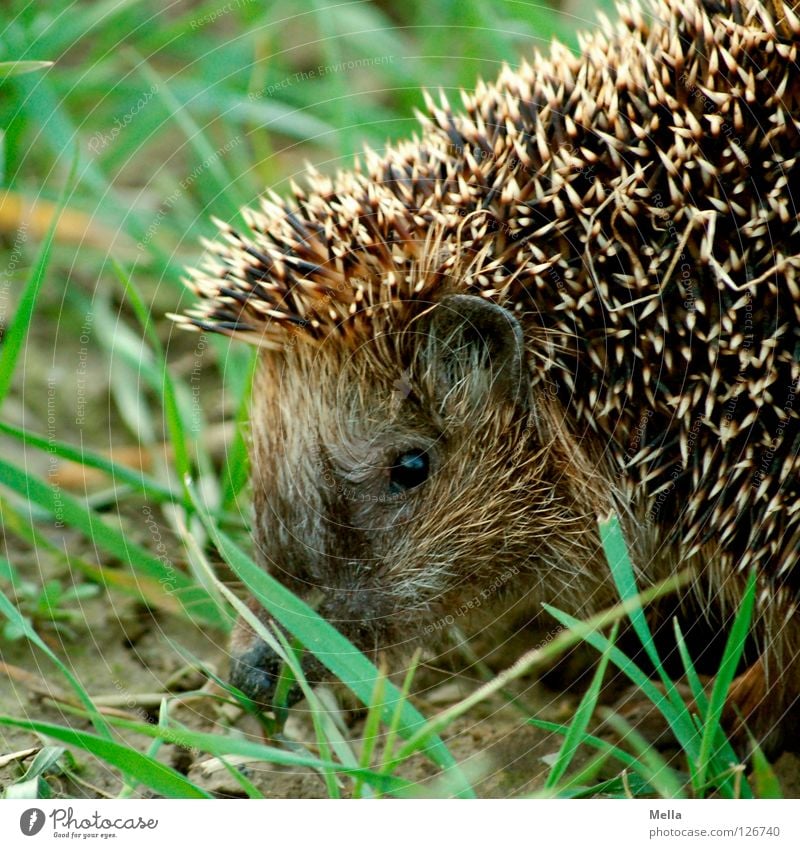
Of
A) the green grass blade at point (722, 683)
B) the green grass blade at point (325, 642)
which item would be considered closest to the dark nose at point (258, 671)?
the green grass blade at point (325, 642)

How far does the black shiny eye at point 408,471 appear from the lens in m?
2.20

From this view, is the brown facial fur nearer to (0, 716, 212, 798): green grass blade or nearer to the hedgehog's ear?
the hedgehog's ear

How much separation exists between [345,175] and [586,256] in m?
0.67

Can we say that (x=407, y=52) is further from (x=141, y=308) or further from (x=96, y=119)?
(x=141, y=308)

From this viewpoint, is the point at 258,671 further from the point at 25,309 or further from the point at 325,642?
the point at 25,309

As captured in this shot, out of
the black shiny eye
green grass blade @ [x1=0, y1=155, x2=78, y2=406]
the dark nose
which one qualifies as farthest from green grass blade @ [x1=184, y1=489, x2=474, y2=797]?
green grass blade @ [x1=0, y1=155, x2=78, y2=406]

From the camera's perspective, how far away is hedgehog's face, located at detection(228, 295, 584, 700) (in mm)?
2174

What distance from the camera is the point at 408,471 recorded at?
221cm

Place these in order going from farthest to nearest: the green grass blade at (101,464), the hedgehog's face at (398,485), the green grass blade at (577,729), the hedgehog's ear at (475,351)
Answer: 1. the green grass blade at (101,464)
2. the hedgehog's face at (398,485)
3. the hedgehog's ear at (475,351)
4. the green grass blade at (577,729)

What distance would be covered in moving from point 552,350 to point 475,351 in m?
0.17

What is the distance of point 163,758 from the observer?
2156 millimetres

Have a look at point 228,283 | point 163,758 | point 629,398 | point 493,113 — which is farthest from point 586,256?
point 163,758

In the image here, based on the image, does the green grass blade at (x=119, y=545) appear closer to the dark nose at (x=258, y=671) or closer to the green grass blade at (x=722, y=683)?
the dark nose at (x=258, y=671)

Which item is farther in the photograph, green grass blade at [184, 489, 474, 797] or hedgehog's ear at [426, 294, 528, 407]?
hedgehog's ear at [426, 294, 528, 407]
